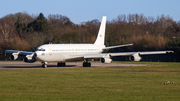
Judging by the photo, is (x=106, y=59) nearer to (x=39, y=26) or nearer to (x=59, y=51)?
(x=59, y=51)

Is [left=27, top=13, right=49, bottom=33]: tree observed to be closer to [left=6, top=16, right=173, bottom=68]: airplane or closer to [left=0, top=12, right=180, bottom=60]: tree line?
[left=0, top=12, right=180, bottom=60]: tree line

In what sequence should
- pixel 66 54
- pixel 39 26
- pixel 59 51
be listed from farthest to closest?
pixel 39 26 → pixel 66 54 → pixel 59 51

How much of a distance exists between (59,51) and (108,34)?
50977 mm

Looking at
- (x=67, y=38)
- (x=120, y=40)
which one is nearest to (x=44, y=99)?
(x=120, y=40)

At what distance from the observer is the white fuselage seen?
48147 mm

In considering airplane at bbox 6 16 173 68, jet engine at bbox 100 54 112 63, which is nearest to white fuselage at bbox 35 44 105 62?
airplane at bbox 6 16 173 68

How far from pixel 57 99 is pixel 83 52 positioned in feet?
124

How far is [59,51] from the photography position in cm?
5028

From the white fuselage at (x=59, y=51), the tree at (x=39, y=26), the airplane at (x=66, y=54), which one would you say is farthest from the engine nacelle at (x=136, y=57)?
the tree at (x=39, y=26)

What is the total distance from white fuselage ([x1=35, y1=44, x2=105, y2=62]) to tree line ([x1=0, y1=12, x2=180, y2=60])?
26.2m

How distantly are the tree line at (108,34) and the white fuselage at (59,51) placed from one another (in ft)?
85.8

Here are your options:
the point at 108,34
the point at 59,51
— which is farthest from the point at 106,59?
the point at 108,34

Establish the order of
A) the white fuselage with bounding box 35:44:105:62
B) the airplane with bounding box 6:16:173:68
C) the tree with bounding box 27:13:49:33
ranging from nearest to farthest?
the white fuselage with bounding box 35:44:105:62 < the airplane with bounding box 6:16:173:68 < the tree with bounding box 27:13:49:33

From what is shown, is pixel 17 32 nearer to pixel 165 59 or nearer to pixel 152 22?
pixel 152 22
